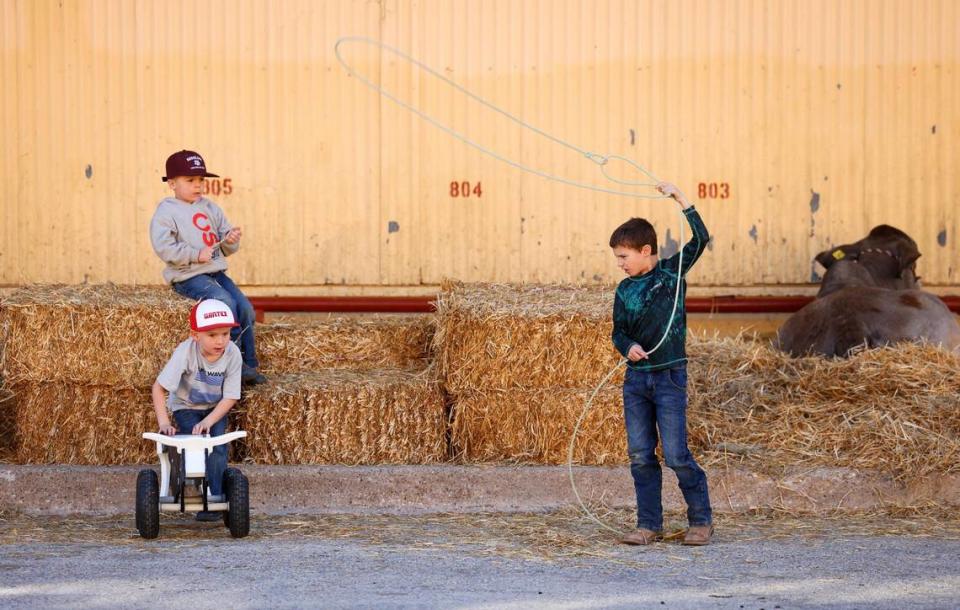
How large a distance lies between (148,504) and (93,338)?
1.73 metres

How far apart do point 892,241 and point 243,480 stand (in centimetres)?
651

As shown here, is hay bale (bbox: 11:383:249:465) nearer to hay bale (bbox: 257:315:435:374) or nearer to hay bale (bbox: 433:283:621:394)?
hay bale (bbox: 257:315:435:374)

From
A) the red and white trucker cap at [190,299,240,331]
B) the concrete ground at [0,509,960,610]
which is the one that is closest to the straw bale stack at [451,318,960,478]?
the concrete ground at [0,509,960,610]

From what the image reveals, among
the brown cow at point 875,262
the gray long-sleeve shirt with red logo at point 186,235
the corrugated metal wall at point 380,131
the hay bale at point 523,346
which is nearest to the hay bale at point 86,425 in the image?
the gray long-sleeve shirt with red logo at point 186,235

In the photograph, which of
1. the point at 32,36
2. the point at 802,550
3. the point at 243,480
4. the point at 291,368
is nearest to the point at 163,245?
the point at 291,368

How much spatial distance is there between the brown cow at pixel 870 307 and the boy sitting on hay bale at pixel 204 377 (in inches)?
180

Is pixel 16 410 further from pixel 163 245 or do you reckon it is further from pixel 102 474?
pixel 163 245

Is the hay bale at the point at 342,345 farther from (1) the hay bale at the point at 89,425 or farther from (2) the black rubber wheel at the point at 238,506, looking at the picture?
(2) the black rubber wheel at the point at 238,506

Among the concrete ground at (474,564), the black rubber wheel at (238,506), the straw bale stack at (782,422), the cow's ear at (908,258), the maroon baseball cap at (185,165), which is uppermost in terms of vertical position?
the maroon baseball cap at (185,165)

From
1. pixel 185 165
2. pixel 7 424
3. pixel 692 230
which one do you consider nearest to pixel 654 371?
pixel 692 230

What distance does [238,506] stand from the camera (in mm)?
6504

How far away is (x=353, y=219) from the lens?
11539mm

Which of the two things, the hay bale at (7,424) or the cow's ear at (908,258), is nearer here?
the hay bale at (7,424)

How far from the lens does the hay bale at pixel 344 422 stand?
7852mm
